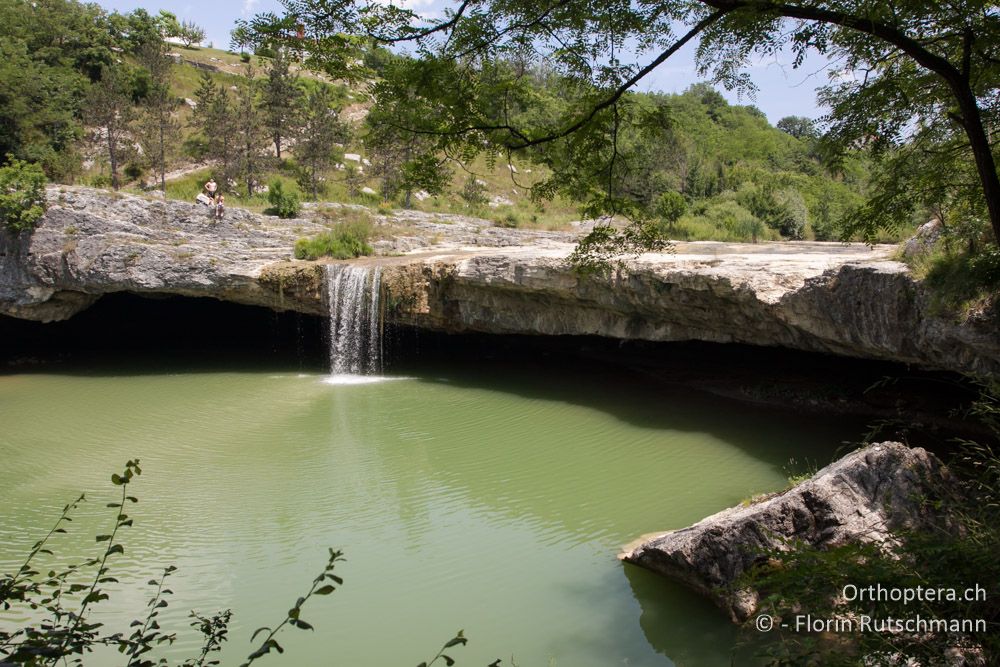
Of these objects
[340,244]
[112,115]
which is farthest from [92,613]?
[112,115]

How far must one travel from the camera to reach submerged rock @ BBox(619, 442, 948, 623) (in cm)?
580

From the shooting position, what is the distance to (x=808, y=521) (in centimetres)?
601

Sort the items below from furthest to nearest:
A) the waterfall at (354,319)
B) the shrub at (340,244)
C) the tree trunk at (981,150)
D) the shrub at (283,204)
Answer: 1. the shrub at (283,204)
2. the shrub at (340,244)
3. the waterfall at (354,319)
4. the tree trunk at (981,150)

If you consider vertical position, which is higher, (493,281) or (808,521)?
(493,281)

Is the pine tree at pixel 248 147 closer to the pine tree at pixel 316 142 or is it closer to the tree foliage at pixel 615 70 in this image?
the pine tree at pixel 316 142

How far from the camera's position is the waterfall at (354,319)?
571 inches

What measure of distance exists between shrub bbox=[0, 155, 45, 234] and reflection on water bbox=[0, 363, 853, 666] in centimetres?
329

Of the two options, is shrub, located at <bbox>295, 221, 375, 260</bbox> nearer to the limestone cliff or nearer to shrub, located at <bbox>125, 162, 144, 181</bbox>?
the limestone cliff

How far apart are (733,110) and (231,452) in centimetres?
4422

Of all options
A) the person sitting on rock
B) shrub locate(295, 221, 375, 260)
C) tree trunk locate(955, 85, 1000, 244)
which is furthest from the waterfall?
tree trunk locate(955, 85, 1000, 244)

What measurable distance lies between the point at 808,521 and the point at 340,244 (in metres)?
12.1

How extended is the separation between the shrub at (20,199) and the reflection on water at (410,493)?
3.29 metres

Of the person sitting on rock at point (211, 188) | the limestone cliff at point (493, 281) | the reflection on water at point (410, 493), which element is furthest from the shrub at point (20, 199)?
the person sitting on rock at point (211, 188)

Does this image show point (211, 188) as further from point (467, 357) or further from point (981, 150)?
point (981, 150)
